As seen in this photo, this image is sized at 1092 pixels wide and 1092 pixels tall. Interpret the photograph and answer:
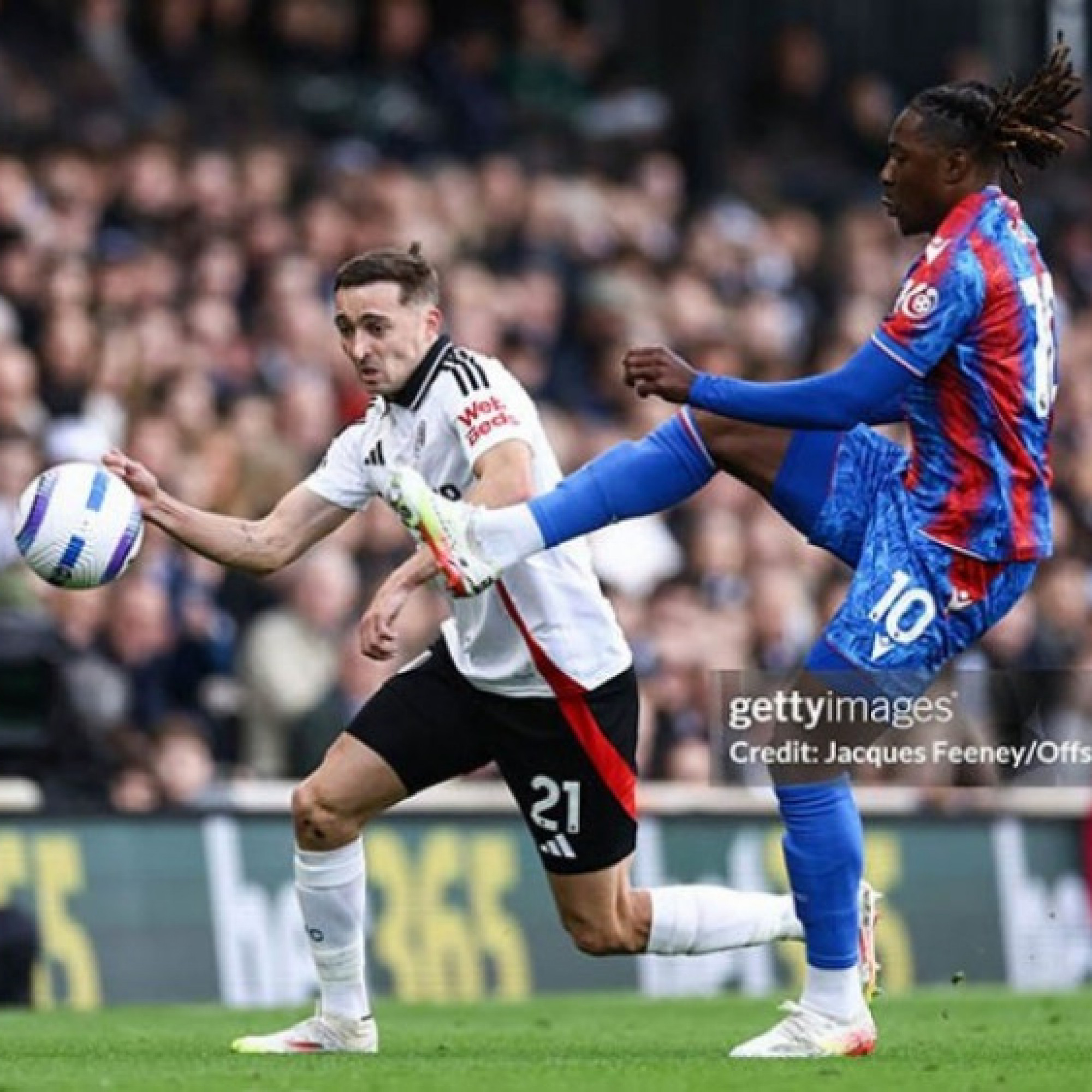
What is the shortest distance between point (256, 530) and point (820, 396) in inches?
77.4

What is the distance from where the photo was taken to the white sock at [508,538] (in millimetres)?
9398

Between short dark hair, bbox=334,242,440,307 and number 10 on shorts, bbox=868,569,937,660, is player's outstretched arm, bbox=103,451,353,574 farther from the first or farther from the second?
number 10 on shorts, bbox=868,569,937,660

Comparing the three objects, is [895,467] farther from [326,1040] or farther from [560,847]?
[326,1040]

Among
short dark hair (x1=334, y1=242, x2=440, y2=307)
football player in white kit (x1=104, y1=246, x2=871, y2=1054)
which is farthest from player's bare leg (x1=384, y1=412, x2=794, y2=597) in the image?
short dark hair (x1=334, y1=242, x2=440, y2=307)

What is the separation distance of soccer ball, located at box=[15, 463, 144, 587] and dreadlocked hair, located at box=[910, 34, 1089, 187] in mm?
2478

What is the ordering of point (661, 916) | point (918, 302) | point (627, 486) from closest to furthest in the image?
point (918, 302)
point (627, 486)
point (661, 916)

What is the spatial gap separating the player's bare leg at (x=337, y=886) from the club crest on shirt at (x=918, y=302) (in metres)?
2.04

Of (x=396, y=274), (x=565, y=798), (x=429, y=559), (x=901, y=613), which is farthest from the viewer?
(x=565, y=798)

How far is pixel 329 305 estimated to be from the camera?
18297mm

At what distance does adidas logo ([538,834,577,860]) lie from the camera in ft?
33.4

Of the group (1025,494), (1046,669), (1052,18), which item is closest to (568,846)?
(1025,494)

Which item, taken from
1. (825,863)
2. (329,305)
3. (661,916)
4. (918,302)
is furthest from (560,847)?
(329,305)

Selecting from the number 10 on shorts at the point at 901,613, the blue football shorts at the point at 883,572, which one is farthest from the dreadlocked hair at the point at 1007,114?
the number 10 on shorts at the point at 901,613

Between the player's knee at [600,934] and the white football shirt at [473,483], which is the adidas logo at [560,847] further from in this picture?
the white football shirt at [473,483]
